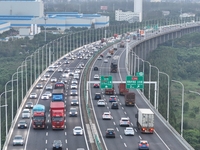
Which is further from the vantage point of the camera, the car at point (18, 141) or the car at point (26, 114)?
the car at point (26, 114)

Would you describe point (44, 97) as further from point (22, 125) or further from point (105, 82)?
point (22, 125)

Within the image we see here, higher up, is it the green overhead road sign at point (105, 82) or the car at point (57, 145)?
the green overhead road sign at point (105, 82)

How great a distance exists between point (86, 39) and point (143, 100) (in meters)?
87.9

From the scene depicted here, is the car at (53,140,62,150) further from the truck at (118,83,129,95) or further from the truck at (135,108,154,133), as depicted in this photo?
the truck at (118,83,129,95)

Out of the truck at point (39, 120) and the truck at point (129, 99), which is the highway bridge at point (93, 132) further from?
the truck at point (129, 99)

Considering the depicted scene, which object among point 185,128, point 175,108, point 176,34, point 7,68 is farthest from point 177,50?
point 185,128

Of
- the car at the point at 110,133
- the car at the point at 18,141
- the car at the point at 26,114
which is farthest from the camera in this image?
the car at the point at 26,114

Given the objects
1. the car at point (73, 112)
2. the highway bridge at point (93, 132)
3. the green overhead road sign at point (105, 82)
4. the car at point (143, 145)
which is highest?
the green overhead road sign at point (105, 82)

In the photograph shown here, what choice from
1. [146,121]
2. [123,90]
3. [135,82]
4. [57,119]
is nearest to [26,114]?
[57,119]

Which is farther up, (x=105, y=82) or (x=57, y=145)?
(x=105, y=82)

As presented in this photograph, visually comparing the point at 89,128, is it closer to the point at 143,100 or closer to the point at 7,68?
the point at 143,100

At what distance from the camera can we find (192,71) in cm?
14912

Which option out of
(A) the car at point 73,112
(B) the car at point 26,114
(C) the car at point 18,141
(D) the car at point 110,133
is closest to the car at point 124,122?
(D) the car at point 110,133

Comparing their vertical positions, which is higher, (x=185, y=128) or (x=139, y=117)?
(x=139, y=117)
